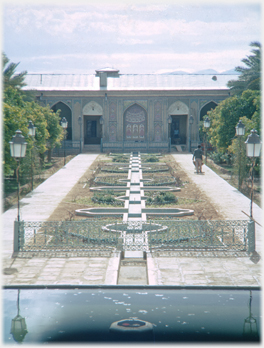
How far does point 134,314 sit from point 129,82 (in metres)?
29.9

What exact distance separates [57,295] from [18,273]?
127cm

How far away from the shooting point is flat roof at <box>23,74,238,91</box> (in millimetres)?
34312

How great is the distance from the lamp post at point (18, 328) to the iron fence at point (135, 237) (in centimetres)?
315

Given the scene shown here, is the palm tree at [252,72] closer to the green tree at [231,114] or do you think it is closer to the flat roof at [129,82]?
the green tree at [231,114]

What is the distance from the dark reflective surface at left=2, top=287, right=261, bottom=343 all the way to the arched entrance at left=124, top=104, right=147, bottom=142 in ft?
89.3

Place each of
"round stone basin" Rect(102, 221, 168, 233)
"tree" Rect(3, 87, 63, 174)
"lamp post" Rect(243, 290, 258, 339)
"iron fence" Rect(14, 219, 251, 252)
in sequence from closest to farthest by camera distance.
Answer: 1. "lamp post" Rect(243, 290, 258, 339)
2. "iron fence" Rect(14, 219, 251, 252)
3. "round stone basin" Rect(102, 221, 168, 233)
4. "tree" Rect(3, 87, 63, 174)

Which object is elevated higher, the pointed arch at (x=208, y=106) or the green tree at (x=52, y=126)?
the pointed arch at (x=208, y=106)

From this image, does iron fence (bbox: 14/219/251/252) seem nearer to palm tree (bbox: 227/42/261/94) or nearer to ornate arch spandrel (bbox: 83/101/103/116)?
palm tree (bbox: 227/42/261/94)

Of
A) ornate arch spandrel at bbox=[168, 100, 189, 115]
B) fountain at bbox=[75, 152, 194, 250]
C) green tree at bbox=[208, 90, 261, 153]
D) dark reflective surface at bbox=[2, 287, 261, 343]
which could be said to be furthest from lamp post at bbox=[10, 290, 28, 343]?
ornate arch spandrel at bbox=[168, 100, 189, 115]

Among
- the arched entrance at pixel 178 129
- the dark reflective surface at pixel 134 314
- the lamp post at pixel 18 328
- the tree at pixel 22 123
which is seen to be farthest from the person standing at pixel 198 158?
the lamp post at pixel 18 328

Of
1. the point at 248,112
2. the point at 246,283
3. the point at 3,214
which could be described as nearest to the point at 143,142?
Result: the point at 248,112

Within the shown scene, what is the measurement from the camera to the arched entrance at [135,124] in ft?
112

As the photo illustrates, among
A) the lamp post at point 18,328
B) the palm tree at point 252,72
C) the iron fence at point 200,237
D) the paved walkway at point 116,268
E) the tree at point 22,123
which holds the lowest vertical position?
the lamp post at point 18,328

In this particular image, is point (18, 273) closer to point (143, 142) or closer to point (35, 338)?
point (35, 338)
